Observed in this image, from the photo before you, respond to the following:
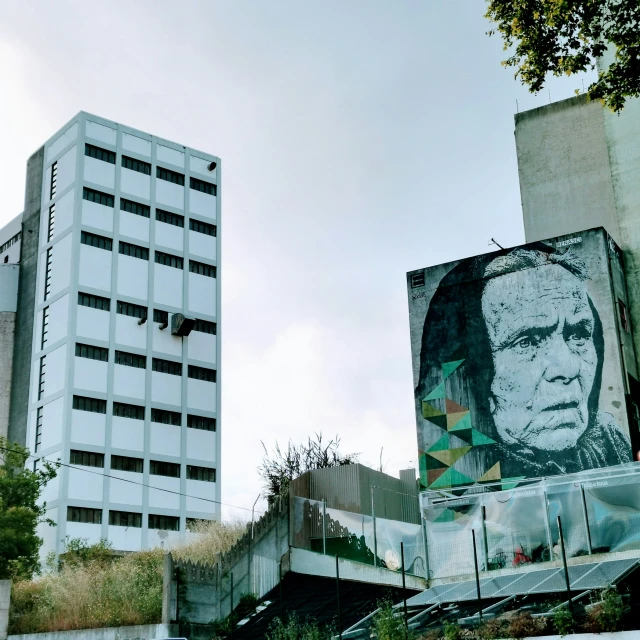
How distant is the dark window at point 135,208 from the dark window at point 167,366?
37.9ft

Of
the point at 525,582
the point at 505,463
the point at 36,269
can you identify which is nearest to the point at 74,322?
the point at 36,269

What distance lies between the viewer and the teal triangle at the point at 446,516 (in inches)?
1195

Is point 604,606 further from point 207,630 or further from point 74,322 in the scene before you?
point 74,322

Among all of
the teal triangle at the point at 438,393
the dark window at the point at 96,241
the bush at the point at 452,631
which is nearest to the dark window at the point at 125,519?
the dark window at the point at 96,241

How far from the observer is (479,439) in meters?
46.9

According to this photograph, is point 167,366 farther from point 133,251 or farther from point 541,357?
point 541,357

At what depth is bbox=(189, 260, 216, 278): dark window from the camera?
78062 millimetres

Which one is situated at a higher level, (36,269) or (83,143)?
(83,143)

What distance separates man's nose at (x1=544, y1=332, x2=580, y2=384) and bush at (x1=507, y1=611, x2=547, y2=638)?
24.5 meters

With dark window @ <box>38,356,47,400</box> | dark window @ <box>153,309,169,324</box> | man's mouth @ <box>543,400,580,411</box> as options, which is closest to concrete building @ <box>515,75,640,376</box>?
man's mouth @ <box>543,400,580,411</box>

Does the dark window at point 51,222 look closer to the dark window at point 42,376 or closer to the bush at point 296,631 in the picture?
the dark window at point 42,376

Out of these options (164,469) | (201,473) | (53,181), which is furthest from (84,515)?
(53,181)

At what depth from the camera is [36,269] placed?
248 ft

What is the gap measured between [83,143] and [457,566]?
53.2m
